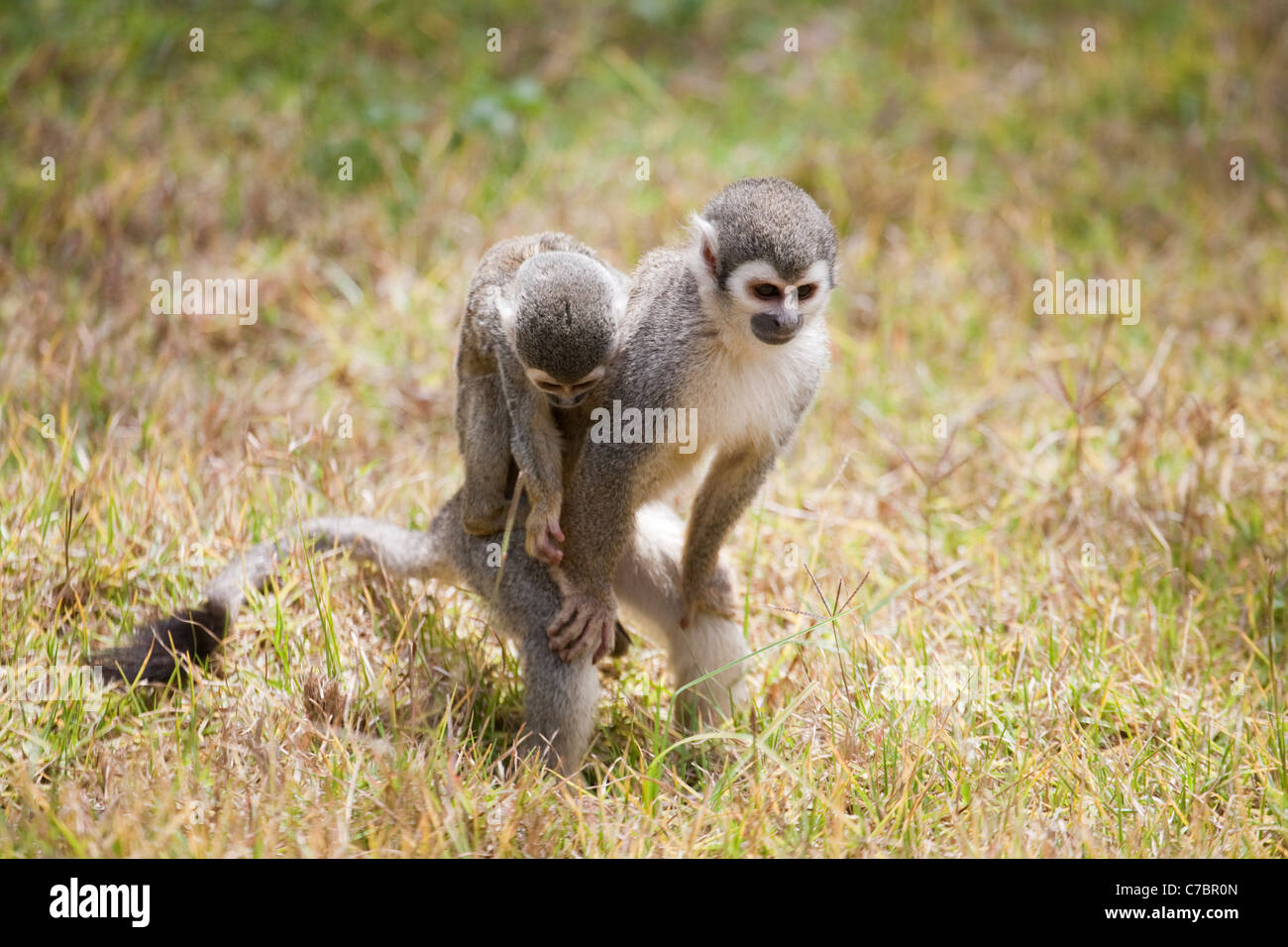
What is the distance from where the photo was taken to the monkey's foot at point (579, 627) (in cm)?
409

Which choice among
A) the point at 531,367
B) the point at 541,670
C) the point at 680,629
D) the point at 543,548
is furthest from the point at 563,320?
the point at 680,629

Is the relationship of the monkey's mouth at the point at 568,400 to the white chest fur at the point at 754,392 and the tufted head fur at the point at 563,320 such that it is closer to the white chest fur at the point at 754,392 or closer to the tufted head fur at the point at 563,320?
the tufted head fur at the point at 563,320

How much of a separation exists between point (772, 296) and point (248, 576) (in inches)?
85.4

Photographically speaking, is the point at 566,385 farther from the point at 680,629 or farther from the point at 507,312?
the point at 680,629

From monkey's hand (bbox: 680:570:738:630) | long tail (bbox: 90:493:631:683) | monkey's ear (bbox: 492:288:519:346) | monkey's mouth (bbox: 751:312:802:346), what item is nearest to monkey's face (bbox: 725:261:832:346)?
monkey's mouth (bbox: 751:312:802:346)

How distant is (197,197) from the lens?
7.60 metres

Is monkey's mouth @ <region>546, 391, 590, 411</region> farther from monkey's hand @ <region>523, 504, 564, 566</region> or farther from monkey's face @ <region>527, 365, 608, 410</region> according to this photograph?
monkey's hand @ <region>523, 504, 564, 566</region>

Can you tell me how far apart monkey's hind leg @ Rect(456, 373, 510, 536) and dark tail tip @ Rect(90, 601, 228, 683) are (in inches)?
36.7

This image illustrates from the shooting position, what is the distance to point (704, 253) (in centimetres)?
403

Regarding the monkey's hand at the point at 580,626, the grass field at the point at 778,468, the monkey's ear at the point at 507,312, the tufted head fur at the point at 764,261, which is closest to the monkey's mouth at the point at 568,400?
the monkey's ear at the point at 507,312

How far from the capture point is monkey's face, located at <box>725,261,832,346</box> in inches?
151

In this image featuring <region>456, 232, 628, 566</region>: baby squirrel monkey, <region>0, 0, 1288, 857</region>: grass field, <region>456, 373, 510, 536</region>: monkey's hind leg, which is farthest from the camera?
<region>456, 373, 510, 536</region>: monkey's hind leg

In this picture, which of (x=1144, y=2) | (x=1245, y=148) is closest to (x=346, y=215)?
(x=1245, y=148)

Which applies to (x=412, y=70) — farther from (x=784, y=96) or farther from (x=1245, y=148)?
(x=1245, y=148)
